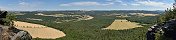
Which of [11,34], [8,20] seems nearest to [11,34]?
[11,34]

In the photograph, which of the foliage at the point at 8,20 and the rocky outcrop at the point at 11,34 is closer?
the rocky outcrop at the point at 11,34

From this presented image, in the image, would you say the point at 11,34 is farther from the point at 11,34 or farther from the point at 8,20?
the point at 8,20

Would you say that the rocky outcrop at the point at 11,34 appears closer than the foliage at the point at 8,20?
Yes

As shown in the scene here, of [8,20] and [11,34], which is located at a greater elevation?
[11,34]

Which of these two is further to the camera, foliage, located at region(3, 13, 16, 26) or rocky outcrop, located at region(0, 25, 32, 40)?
foliage, located at region(3, 13, 16, 26)

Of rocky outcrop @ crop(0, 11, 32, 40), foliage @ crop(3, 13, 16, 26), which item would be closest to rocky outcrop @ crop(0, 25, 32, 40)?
rocky outcrop @ crop(0, 11, 32, 40)

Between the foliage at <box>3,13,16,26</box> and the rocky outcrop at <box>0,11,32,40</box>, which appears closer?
the rocky outcrop at <box>0,11,32,40</box>

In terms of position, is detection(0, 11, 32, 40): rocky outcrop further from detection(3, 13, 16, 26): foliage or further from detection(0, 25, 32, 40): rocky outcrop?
detection(3, 13, 16, 26): foliage

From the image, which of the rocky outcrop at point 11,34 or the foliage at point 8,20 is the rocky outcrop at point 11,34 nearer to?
→ the rocky outcrop at point 11,34

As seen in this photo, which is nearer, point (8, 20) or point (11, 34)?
point (11, 34)

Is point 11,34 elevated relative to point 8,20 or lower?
elevated

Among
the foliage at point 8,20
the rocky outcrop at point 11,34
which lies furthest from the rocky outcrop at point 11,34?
the foliage at point 8,20
